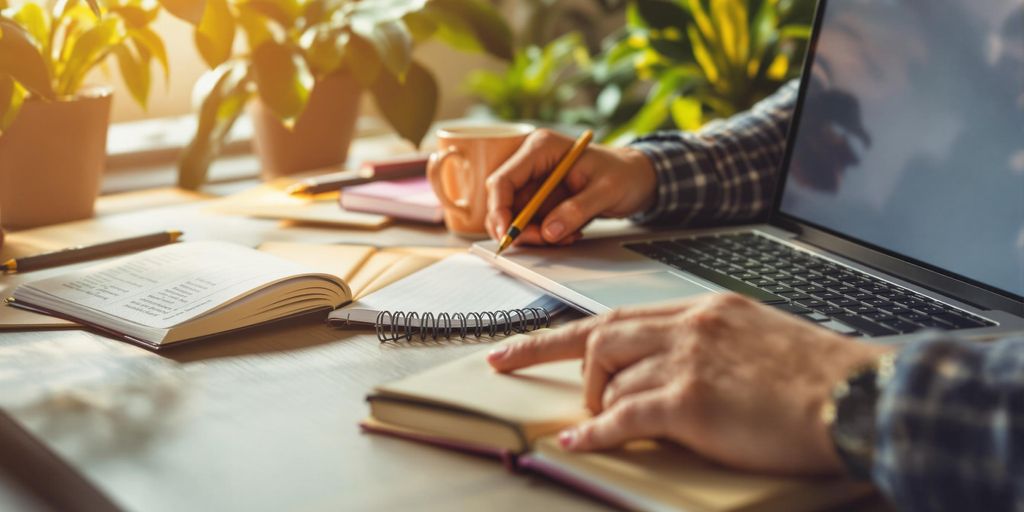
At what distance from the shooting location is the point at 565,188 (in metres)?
1.08

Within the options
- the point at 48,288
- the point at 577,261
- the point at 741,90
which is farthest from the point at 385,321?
the point at 741,90

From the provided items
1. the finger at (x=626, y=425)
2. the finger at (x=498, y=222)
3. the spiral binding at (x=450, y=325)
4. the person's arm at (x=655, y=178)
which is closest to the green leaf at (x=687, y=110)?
the person's arm at (x=655, y=178)

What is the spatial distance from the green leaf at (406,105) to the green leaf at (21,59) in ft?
1.57

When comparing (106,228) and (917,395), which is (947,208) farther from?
(106,228)

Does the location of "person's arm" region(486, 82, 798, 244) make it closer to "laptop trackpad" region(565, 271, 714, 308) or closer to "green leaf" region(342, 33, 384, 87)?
"laptop trackpad" region(565, 271, 714, 308)

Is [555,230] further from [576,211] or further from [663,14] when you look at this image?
[663,14]

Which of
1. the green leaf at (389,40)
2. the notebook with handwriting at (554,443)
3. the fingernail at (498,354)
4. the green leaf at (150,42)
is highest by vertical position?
the green leaf at (389,40)

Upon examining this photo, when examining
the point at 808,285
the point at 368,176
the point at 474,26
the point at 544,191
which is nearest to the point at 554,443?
the point at 808,285

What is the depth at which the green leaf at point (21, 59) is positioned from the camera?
1012mm

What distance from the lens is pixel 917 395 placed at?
0.48 meters

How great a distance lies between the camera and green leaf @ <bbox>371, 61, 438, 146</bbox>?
54.6 inches

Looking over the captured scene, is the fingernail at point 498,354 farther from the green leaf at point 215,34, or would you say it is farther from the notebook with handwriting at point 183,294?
the green leaf at point 215,34

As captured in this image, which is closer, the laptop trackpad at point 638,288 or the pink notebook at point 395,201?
the laptop trackpad at point 638,288

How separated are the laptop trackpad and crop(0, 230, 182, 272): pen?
0.52 metres
